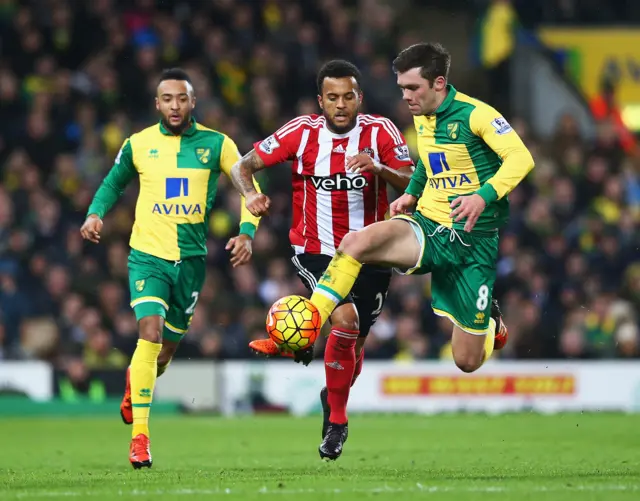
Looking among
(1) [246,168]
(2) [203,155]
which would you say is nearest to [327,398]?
(1) [246,168]

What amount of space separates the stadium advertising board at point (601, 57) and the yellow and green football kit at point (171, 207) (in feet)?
43.4

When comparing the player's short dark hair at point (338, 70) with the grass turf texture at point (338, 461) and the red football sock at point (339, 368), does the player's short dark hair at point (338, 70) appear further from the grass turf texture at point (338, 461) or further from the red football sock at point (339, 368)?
the grass turf texture at point (338, 461)

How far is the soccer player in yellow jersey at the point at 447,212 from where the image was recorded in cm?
790

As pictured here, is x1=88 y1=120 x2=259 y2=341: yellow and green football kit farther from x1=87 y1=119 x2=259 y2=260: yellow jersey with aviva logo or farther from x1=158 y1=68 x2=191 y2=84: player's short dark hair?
x1=158 y1=68 x2=191 y2=84: player's short dark hair

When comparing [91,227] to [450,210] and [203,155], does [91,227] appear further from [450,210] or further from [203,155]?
[450,210]

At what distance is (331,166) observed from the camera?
8.98m

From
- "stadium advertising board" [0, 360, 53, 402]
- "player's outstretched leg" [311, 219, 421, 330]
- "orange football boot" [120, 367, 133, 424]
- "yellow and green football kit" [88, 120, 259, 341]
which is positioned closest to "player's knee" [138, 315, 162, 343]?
"yellow and green football kit" [88, 120, 259, 341]

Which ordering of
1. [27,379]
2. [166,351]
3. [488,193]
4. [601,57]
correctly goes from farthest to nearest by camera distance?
[601,57] → [27,379] → [166,351] → [488,193]

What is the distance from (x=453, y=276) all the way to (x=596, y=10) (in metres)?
14.9

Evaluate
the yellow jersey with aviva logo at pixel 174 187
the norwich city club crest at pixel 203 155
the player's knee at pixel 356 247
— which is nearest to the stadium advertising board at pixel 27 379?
the yellow jersey with aviva logo at pixel 174 187

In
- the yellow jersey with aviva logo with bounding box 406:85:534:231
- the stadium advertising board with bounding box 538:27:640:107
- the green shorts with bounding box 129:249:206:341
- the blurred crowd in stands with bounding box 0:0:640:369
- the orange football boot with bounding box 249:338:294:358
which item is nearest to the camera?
the orange football boot with bounding box 249:338:294:358

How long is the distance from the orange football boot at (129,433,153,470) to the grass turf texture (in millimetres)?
98

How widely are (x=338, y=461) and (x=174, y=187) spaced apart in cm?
228

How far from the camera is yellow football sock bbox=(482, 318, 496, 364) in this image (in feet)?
28.3
